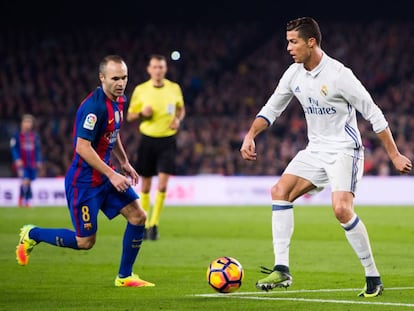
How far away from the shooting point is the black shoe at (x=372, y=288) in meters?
8.16

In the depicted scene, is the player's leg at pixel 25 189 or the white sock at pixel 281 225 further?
the player's leg at pixel 25 189

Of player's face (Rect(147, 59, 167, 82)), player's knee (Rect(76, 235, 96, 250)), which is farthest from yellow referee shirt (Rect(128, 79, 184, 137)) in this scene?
player's knee (Rect(76, 235, 96, 250))

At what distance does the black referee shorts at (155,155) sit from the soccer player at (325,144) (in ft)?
21.0

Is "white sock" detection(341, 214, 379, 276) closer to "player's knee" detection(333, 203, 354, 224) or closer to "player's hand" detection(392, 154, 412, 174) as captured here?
"player's knee" detection(333, 203, 354, 224)

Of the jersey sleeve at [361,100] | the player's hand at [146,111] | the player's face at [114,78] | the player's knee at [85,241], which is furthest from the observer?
the player's hand at [146,111]

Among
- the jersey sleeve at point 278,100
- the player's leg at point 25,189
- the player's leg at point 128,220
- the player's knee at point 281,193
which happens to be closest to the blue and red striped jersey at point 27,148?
the player's leg at point 25,189

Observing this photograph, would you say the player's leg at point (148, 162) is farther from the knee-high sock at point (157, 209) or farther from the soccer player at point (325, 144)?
the soccer player at point (325, 144)

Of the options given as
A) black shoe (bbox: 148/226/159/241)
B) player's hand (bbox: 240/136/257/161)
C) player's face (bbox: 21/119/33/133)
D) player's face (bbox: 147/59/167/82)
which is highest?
player's face (bbox: 147/59/167/82)

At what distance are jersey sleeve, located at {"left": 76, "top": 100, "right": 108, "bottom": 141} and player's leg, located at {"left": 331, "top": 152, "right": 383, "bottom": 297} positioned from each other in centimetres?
217

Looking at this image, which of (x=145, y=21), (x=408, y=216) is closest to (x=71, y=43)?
(x=145, y=21)

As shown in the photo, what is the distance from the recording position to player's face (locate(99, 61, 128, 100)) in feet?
28.8

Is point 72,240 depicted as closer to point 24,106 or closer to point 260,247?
point 260,247

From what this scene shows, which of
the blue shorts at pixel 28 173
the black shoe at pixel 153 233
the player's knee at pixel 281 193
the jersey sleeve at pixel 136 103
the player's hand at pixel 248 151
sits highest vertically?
the jersey sleeve at pixel 136 103

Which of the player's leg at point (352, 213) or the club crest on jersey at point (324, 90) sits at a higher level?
the club crest on jersey at point (324, 90)
